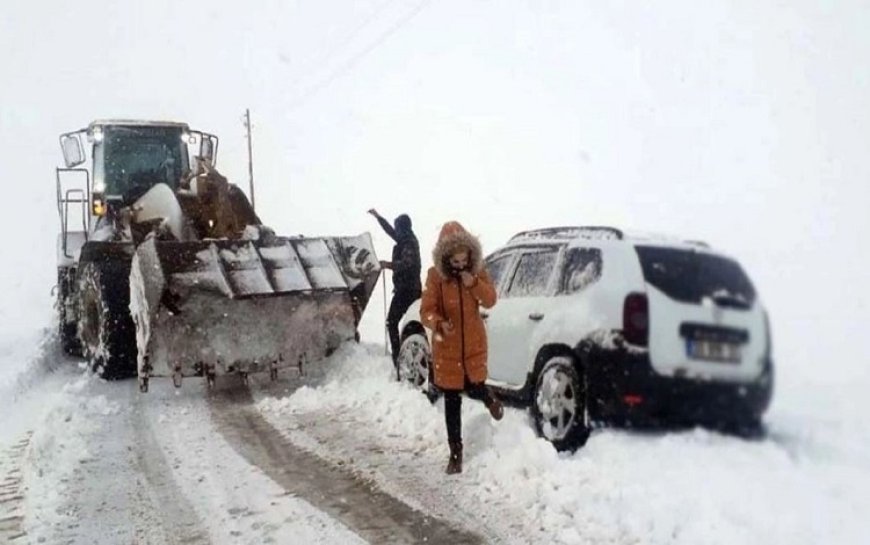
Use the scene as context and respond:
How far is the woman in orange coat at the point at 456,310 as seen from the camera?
5.48 m

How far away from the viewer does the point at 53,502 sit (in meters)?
4.99

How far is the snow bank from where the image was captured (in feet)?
10.4

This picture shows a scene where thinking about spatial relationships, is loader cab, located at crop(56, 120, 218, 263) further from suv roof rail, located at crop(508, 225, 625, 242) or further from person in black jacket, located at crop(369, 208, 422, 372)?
suv roof rail, located at crop(508, 225, 625, 242)

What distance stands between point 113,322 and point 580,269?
620 cm

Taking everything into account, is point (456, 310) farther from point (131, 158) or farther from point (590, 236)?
point (131, 158)

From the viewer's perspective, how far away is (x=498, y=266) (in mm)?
7152

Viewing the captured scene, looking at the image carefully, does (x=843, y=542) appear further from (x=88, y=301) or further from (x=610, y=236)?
(x=88, y=301)

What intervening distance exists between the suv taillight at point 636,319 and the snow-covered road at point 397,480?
607 mm

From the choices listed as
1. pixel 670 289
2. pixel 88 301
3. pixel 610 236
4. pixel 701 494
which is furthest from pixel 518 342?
pixel 88 301

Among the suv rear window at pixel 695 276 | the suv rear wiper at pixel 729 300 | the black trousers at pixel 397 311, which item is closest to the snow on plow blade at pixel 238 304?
the black trousers at pixel 397 311

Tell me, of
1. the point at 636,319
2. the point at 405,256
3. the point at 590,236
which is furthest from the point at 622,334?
the point at 405,256

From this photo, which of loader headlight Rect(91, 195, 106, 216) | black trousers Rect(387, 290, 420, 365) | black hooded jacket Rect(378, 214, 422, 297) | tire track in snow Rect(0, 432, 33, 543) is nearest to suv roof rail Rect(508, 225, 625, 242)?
black hooded jacket Rect(378, 214, 422, 297)

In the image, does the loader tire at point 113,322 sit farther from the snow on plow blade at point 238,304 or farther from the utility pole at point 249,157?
the utility pole at point 249,157

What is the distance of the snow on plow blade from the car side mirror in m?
2.74
